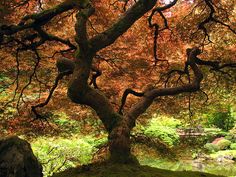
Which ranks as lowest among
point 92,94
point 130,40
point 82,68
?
point 92,94

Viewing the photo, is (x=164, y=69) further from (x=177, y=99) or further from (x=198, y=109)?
(x=198, y=109)

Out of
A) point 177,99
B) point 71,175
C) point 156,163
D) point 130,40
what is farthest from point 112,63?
point 156,163

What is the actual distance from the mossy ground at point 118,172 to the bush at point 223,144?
22579mm

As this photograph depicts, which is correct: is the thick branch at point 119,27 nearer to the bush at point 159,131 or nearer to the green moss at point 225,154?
the bush at point 159,131

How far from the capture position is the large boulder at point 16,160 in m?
4.12

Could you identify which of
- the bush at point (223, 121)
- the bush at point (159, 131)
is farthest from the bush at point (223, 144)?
the bush at point (159, 131)

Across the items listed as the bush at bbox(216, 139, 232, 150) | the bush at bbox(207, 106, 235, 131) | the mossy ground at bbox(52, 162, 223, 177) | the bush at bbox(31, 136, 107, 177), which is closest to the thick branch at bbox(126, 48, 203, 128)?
the mossy ground at bbox(52, 162, 223, 177)

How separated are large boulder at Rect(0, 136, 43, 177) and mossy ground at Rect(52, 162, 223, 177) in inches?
13.7

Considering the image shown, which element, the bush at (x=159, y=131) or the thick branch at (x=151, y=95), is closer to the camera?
the thick branch at (x=151, y=95)

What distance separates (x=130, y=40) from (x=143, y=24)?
51 centimetres

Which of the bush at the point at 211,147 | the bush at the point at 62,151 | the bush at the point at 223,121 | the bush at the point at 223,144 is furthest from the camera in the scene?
the bush at the point at 223,121

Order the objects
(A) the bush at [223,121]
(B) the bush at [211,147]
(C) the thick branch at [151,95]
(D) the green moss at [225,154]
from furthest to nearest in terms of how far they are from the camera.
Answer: (A) the bush at [223,121]
(B) the bush at [211,147]
(D) the green moss at [225,154]
(C) the thick branch at [151,95]

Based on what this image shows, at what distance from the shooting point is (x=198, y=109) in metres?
10.8

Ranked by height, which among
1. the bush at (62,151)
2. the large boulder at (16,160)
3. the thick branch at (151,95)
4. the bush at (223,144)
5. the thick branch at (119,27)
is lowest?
the bush at (62,151)
